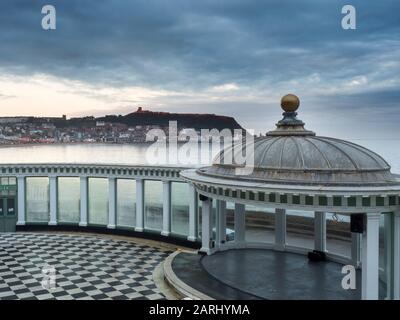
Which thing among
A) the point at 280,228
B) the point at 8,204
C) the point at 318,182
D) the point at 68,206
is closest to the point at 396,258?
the point at 318,182

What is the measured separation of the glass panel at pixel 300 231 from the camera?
24.0 meters

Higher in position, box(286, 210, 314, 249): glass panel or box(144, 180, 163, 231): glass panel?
box(144, 180, 163, 231): glass panel

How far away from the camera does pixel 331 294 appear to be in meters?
12.8

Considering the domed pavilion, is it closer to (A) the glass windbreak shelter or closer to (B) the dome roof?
(B) the dome roof

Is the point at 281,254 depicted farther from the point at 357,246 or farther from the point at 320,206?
the point at 320,206

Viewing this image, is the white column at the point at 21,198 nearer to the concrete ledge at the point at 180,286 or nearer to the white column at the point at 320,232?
the concrete ledge at the point at 180,286

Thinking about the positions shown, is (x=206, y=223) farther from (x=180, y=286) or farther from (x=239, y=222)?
(x=180, y=286)

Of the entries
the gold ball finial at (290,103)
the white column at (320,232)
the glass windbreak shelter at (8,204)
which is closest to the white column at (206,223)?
the white column at (320,232)

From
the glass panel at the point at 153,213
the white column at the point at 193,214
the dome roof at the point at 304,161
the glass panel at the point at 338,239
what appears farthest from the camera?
the glass panel at the point at 338,239

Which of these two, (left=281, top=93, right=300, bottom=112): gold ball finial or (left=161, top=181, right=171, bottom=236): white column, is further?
(left=161, top=181, right=171, bottom=236): white column

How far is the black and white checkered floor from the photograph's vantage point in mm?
14133

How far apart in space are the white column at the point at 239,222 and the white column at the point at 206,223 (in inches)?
64.9

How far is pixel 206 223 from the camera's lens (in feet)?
55.9

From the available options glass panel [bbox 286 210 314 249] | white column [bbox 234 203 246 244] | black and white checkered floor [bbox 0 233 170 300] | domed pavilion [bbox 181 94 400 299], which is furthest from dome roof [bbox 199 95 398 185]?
glass panel [bbox 286 210 314 249]
